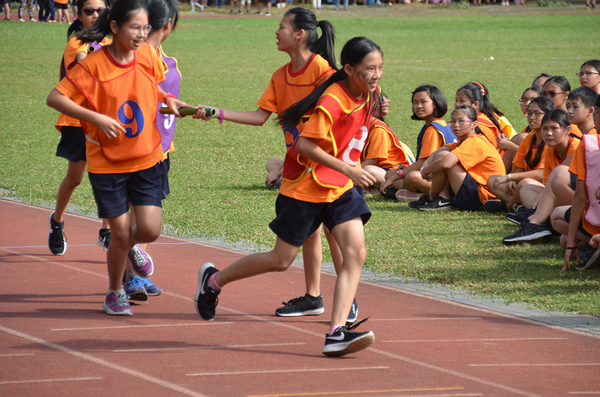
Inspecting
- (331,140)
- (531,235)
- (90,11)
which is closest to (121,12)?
Result: (331,140)

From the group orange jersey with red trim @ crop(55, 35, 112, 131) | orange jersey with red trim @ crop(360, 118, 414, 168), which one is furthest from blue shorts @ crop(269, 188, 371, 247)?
orange jersey with red trim @ crop(360, 118, 414, 168)

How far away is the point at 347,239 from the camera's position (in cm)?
395

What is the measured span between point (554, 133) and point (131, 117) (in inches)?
153

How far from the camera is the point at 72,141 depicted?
5.41 meters

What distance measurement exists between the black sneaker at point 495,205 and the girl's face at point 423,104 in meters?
1.24

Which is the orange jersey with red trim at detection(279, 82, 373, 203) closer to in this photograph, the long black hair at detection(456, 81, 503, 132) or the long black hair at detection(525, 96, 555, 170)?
the long black hair at detection(525, 96, 555, 170)

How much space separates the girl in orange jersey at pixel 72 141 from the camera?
532 cm

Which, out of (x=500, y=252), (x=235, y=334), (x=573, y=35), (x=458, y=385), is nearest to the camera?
(x=458, y=385)

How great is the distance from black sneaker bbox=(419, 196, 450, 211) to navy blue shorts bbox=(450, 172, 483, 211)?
0.41 feet

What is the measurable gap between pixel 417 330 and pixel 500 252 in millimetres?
1952

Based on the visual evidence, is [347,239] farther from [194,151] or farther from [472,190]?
[194,151]

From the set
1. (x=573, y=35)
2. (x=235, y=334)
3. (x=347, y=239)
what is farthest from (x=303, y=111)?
(x=573, y=35)

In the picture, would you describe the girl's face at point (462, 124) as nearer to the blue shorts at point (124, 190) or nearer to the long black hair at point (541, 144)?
the long black hair at point (541, 144)

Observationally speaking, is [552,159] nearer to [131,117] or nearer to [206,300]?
[206,300]
